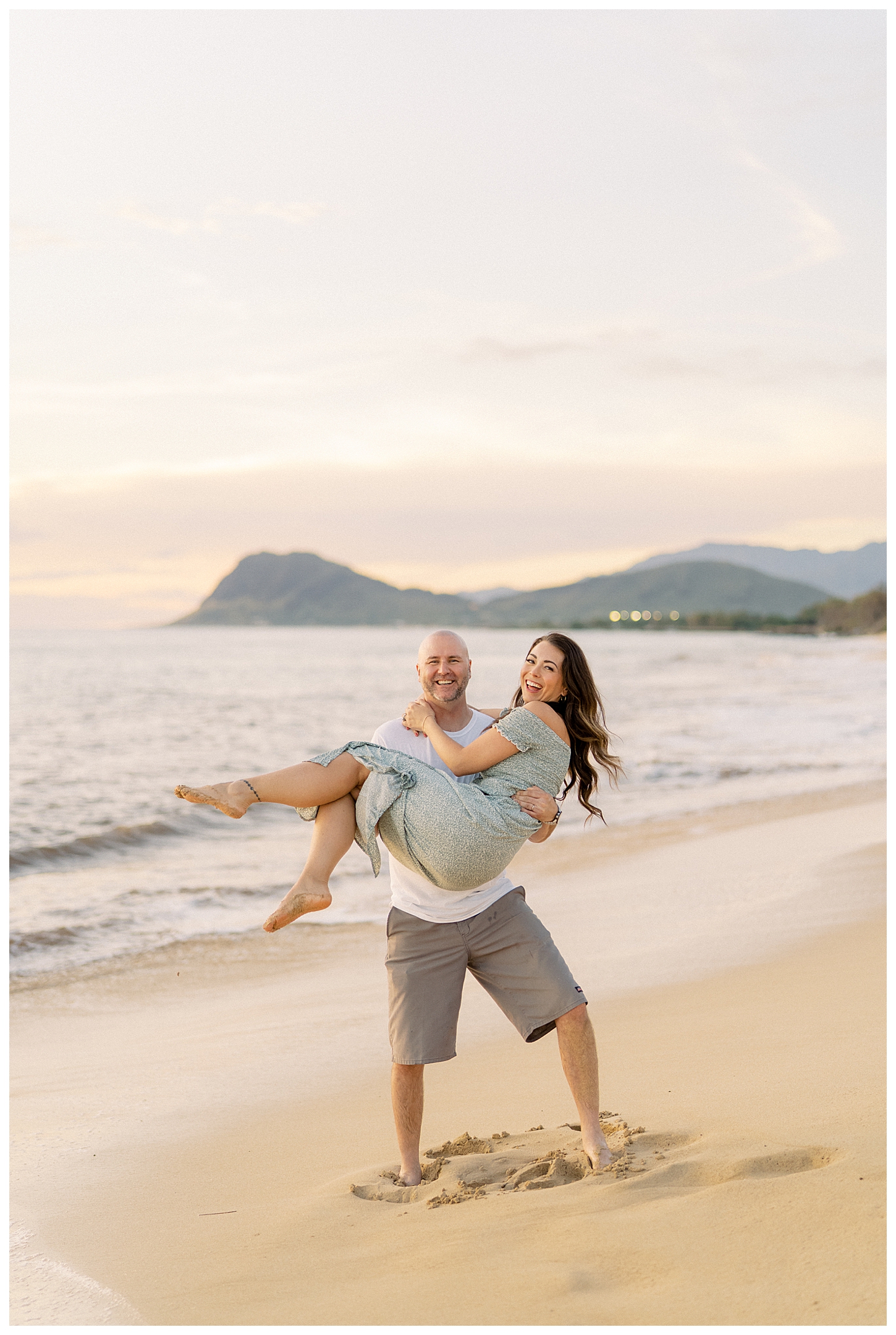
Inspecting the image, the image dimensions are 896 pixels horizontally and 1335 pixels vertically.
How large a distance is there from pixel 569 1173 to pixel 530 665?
2002 mm

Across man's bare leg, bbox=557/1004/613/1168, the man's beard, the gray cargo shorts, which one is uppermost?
the man's beard

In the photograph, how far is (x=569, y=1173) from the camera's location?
163 inches

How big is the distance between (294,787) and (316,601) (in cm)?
17095

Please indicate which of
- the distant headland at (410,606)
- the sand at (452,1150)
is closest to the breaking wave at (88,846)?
the sand at (452,1150)

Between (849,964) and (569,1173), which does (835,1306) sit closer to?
(569,1173)

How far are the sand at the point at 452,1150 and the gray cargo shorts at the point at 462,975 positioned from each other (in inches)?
20.7

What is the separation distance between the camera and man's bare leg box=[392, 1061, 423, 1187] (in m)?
4.34

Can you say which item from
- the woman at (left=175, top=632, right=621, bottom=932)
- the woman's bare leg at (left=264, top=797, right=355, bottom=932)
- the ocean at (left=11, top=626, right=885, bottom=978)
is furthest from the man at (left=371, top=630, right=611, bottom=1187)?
the ocean at (left=11, top=626, right=885, bottom=978)

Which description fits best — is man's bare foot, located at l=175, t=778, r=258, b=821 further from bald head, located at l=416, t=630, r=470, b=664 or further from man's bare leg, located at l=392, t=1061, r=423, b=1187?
man's bare leg, located at l=392, t=1061, r=423, b=1187

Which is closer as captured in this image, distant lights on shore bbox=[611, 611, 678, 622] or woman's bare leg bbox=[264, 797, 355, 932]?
woman's bare leg bbox=[264, 797, 355, 932]

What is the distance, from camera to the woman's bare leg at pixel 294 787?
164 inches

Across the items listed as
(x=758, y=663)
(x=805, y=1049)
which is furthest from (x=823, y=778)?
(x=758, y=663)

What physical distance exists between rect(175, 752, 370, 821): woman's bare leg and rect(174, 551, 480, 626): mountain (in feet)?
507

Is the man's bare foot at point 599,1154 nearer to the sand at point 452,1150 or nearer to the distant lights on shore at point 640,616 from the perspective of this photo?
the sand at point 452,1150
